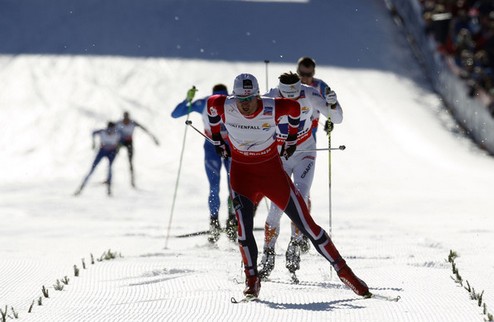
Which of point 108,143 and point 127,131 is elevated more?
point 127,131

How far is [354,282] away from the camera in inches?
320

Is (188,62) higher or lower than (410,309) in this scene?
higher

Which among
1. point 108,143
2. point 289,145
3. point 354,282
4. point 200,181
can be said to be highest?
point 289,145

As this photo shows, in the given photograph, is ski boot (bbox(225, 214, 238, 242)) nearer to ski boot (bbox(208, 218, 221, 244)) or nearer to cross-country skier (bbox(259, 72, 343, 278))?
ski boot (bbox(208, 218, 221, 244))

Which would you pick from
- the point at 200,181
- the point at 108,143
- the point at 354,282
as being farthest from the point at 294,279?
the point at 108,143

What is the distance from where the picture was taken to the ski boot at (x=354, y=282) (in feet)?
26.5

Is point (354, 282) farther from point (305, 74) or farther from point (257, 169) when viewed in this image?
point (305, 74)

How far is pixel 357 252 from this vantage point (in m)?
11.4

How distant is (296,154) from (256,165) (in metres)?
1.72

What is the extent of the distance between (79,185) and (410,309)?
13.2 metres

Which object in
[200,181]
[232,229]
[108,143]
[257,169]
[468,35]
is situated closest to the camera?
[257,169]

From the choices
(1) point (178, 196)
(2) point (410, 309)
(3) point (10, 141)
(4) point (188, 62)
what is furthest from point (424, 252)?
(4) point (188, 62)

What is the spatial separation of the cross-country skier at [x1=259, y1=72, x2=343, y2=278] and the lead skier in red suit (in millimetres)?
795

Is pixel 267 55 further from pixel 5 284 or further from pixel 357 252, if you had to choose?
pixel 5 284
